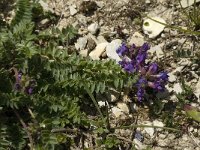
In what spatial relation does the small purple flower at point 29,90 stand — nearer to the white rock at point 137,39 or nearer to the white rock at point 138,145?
the white rock at point 138,145

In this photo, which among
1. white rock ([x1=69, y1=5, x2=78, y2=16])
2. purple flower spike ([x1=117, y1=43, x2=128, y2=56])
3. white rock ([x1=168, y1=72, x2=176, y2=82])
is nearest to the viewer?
purple flower spike ([x1=117, y1=43, x2=128, y2=56])

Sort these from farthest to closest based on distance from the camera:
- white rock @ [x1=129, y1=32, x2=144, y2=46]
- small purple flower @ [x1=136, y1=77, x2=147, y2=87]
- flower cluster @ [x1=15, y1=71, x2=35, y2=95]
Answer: white rock @ [x1=129, y1=32, x2=144, y2=46], small purple flower @ [x1=136, y1=77, x2=147, y2=87], flower cluster @ [x1=15, y1=71, x2=35, y2=95]

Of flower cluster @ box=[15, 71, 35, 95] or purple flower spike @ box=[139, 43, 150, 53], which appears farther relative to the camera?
purple flower spike @ box=[139, 43, 150, 53]

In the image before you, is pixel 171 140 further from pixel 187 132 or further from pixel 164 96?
pixel 164 96

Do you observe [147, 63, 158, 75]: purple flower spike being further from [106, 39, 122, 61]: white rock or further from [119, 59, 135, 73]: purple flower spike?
[106, 39, 122, 61]: white rock

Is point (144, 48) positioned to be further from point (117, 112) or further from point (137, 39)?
point (117, 112)

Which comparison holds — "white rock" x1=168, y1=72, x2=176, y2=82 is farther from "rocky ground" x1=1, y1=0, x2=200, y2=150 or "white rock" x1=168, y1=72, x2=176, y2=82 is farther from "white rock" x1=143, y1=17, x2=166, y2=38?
"white rock" x1=143, y1=17, x2=166, y2=38

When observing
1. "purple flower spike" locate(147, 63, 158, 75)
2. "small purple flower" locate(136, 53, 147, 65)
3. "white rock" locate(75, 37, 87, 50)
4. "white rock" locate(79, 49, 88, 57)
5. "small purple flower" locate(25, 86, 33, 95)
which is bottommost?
"small purple flower" locate(25, 86, 33, 95)

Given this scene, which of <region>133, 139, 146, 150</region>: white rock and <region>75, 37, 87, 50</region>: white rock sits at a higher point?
<region>75, 37, 87, 50</region>: white rock

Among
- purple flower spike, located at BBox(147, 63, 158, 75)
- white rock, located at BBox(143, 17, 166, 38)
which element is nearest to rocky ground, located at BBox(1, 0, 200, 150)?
white rock, located at BBox(143, 17, 166, 38)
